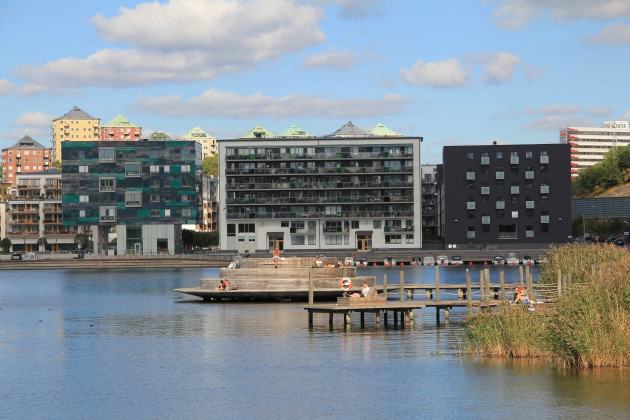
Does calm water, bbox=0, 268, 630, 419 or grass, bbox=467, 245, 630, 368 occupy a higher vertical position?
grass, bbox=467, 245, 630, 368

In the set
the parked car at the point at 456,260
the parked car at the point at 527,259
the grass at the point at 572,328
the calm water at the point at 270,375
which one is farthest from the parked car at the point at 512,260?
the grass at the point at 572,328

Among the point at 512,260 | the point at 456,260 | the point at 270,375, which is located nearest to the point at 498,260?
the point at 512,260

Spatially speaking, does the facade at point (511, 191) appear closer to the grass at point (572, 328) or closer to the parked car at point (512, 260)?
the parked car at point (512, 260)

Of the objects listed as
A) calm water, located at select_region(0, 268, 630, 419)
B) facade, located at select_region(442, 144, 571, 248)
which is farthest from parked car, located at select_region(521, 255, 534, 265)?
calm water, located at select_region(0, 268, 630, 419)

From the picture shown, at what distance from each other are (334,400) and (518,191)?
15864cm

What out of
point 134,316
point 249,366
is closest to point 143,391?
point 249,366

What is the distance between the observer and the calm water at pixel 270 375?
131ft

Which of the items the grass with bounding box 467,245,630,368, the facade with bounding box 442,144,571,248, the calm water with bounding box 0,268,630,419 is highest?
the facade with bounding box 442,144,571,248

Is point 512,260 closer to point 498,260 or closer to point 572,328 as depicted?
point 498,260

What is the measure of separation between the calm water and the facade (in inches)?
4768

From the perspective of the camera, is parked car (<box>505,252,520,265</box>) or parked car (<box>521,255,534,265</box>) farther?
parked car (<box>505,252,520,265</box>)

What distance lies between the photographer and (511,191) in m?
197

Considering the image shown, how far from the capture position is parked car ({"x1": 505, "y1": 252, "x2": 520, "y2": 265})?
18800cm

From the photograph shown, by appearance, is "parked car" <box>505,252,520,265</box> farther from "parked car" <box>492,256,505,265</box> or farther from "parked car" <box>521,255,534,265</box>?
"parked car" <box>521,255,534,265</box>
